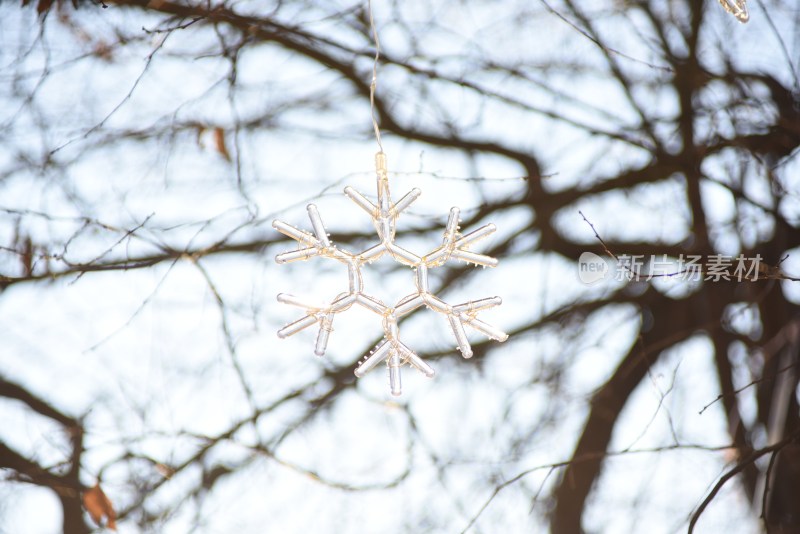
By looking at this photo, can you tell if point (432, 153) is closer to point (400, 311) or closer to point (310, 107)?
point (310, 107)

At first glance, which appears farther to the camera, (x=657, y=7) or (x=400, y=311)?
(x=657, y=7)

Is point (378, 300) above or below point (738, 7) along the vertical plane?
below

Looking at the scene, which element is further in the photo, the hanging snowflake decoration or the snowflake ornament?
Answer: the hanging snowflake decoration

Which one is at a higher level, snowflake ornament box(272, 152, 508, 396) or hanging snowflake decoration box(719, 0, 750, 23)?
hanging snowflake decoration box(719, 0, 750, 23)

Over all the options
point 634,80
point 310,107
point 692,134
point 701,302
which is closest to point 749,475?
point 701,302

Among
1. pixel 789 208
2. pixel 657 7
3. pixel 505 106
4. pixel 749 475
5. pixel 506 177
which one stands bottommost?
pixel 749 475

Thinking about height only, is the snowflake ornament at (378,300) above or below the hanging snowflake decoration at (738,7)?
below

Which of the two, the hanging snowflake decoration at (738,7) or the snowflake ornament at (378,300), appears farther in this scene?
the hanging snowflake decoration at (738,7)

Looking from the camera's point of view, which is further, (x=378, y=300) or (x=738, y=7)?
(x=738, y=7)
